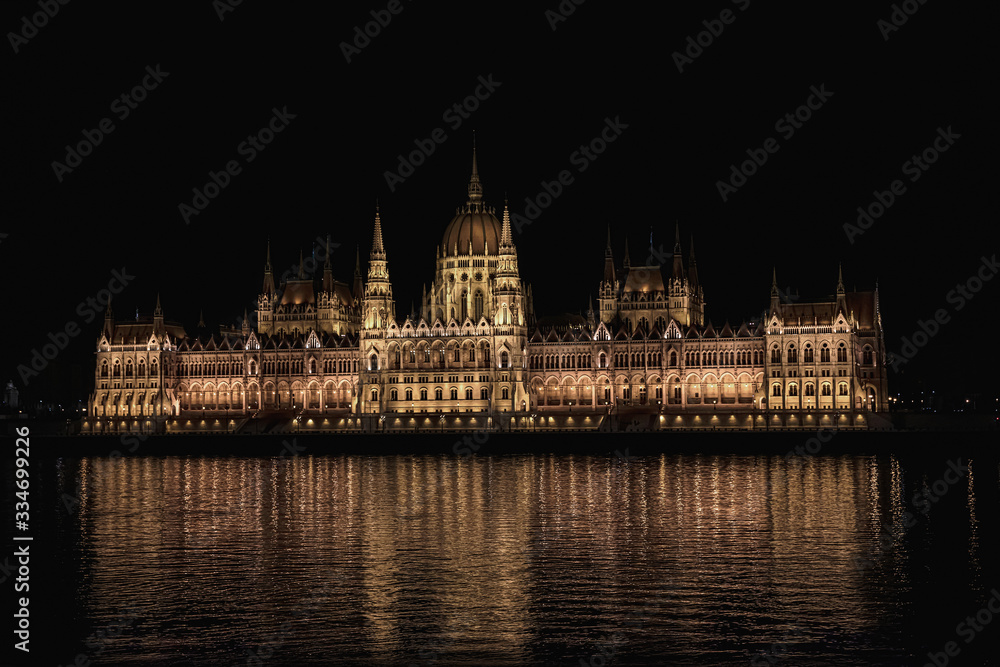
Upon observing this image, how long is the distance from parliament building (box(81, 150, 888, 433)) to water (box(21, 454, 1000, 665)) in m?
51.2

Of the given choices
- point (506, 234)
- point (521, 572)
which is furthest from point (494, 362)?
point (521, 572)

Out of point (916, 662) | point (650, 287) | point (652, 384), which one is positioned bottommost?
point (916, 662)

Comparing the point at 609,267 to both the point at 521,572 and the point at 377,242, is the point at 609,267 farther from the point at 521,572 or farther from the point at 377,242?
the point at 521,572

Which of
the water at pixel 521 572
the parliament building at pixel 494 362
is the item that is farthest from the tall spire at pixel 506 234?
the water at pixel 521 572

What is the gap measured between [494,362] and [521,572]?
297 feet

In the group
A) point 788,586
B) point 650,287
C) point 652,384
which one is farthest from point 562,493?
point 650,287

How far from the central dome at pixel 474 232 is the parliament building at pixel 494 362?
207 mm

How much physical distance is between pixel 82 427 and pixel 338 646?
11254 centimetres

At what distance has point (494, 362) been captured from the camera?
132 m

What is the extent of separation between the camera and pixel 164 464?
101 meters

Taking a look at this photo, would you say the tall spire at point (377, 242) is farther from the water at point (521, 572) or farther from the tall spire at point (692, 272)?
→ the water at point (521, 572)

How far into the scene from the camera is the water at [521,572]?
31516 millimetres

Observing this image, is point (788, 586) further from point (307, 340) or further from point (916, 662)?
point (307, 340)

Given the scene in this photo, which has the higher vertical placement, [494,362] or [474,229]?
[474,229]
